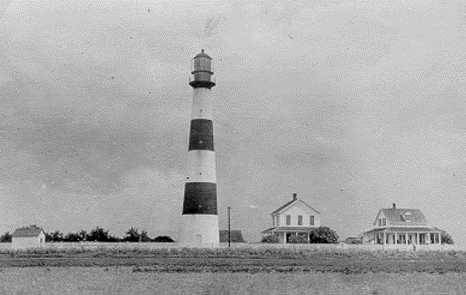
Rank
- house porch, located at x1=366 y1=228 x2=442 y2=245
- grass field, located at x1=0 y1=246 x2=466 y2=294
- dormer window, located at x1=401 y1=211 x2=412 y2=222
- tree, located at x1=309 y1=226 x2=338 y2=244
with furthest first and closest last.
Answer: dormer window, located at x1=401 y1=211 x2=412 y2=222
house porch, located at x1=366 y1=228 x2=442 y2=245
tree, located at x1=309 y1=226 x2=338 y2=244
grass field, located at x1=0 y1=246 x2=466 y2=294

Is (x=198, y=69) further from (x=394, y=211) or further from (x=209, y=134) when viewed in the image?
(x=394, y=211)

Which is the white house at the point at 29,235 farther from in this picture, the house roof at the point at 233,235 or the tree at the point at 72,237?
the house roof at the point at 233,235

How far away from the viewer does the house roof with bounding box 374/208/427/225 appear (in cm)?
6812

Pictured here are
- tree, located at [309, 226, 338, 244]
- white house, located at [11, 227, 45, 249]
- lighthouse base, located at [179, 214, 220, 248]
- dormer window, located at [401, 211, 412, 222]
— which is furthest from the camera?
dormer window, located at [401, 211, 412, 222]

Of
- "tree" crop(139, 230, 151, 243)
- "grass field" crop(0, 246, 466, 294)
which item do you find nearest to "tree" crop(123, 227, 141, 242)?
"tree" crop(139, 230, 151, 243)

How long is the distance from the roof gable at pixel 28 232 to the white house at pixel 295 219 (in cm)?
2078

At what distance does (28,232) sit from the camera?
68.0 metres

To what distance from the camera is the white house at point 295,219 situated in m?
66.1

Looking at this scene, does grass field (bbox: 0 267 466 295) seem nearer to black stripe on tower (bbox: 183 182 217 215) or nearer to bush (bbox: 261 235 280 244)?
black stripe on tower (bbox: 183 182 217 215)

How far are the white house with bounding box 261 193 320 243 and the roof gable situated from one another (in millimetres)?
20777

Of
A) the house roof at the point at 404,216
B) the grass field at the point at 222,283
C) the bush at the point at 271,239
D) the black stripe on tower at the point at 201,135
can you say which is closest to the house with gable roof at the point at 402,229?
the house roof at the point at 404,216

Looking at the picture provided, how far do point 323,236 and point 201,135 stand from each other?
18965 mm

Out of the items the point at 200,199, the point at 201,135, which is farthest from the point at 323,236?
the point at 201,135

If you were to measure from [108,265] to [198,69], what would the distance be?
20897 millimetres
